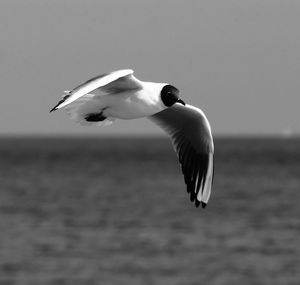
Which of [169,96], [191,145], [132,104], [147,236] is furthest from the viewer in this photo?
[147,236]

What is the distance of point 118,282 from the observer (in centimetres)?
2236

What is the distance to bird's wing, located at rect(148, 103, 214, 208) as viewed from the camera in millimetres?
9805

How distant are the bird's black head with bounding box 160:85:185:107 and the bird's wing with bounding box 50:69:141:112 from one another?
21 cm

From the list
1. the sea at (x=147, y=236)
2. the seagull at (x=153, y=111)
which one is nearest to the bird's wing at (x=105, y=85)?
the seagull at (x=153, y=111)

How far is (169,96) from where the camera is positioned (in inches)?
328

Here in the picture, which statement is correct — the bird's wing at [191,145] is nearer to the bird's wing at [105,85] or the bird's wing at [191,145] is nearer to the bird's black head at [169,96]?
the bird's black head at [169,96]

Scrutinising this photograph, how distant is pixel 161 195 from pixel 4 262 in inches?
874

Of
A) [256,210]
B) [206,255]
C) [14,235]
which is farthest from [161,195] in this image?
[206,255]

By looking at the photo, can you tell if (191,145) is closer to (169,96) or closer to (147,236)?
(169,96)

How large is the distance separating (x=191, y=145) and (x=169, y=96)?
1641mm

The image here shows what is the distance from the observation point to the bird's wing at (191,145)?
9.80m

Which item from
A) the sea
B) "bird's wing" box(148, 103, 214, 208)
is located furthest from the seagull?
the sea

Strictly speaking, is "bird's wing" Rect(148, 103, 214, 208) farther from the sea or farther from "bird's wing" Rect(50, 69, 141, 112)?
the sea

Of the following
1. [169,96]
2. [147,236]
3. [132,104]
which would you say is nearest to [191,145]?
[169,96]
